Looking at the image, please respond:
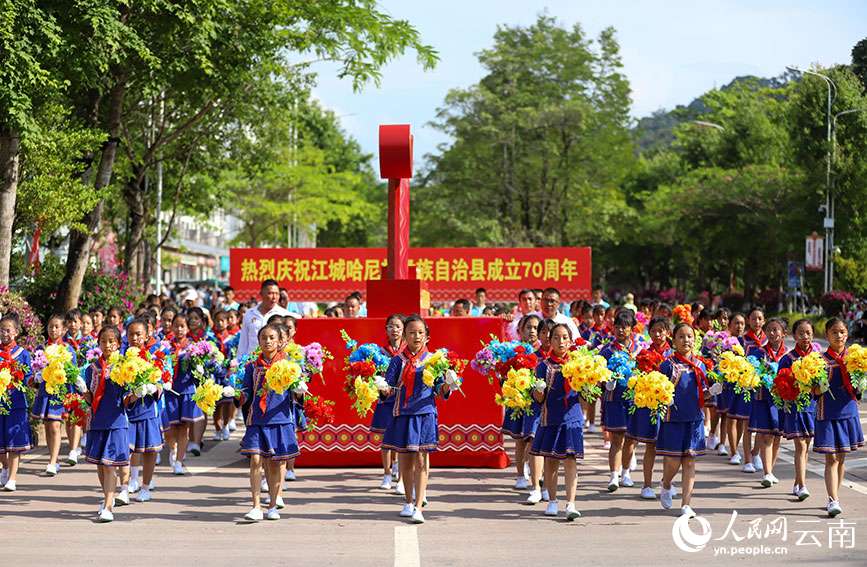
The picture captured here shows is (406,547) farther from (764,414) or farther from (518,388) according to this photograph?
(764,414)

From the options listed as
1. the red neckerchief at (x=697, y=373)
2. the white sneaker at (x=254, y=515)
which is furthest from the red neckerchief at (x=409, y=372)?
the red neckerchief at (x=697, y=373)

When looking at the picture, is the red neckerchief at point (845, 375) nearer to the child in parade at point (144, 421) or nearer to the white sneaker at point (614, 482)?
the white sneaker at point (614, 482)

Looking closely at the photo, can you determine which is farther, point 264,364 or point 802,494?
point 802,494

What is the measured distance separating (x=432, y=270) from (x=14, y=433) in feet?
46.0

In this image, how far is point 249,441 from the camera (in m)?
9.76

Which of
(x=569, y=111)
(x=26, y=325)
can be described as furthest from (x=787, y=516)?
(x=569, y=111)

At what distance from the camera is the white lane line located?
823 centimetres

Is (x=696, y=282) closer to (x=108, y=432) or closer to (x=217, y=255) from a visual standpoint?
(x=217, y=255)

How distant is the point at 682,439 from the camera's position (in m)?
9.99

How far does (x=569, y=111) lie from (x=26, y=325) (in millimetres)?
32185

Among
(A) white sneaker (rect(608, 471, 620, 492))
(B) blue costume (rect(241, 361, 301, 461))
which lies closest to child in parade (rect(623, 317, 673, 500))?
(A) white sneaker (rect(608, 471, 620, 492))

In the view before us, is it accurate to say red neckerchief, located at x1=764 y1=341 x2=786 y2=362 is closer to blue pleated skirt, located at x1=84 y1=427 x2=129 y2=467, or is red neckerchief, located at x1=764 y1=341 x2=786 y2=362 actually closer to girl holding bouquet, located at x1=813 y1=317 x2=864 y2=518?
girl holding bouquet, located at x1=813 y1=317 x2=864 y2=518

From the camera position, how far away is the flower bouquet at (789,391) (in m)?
10.4

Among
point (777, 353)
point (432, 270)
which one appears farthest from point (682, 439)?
point (432, 270)
